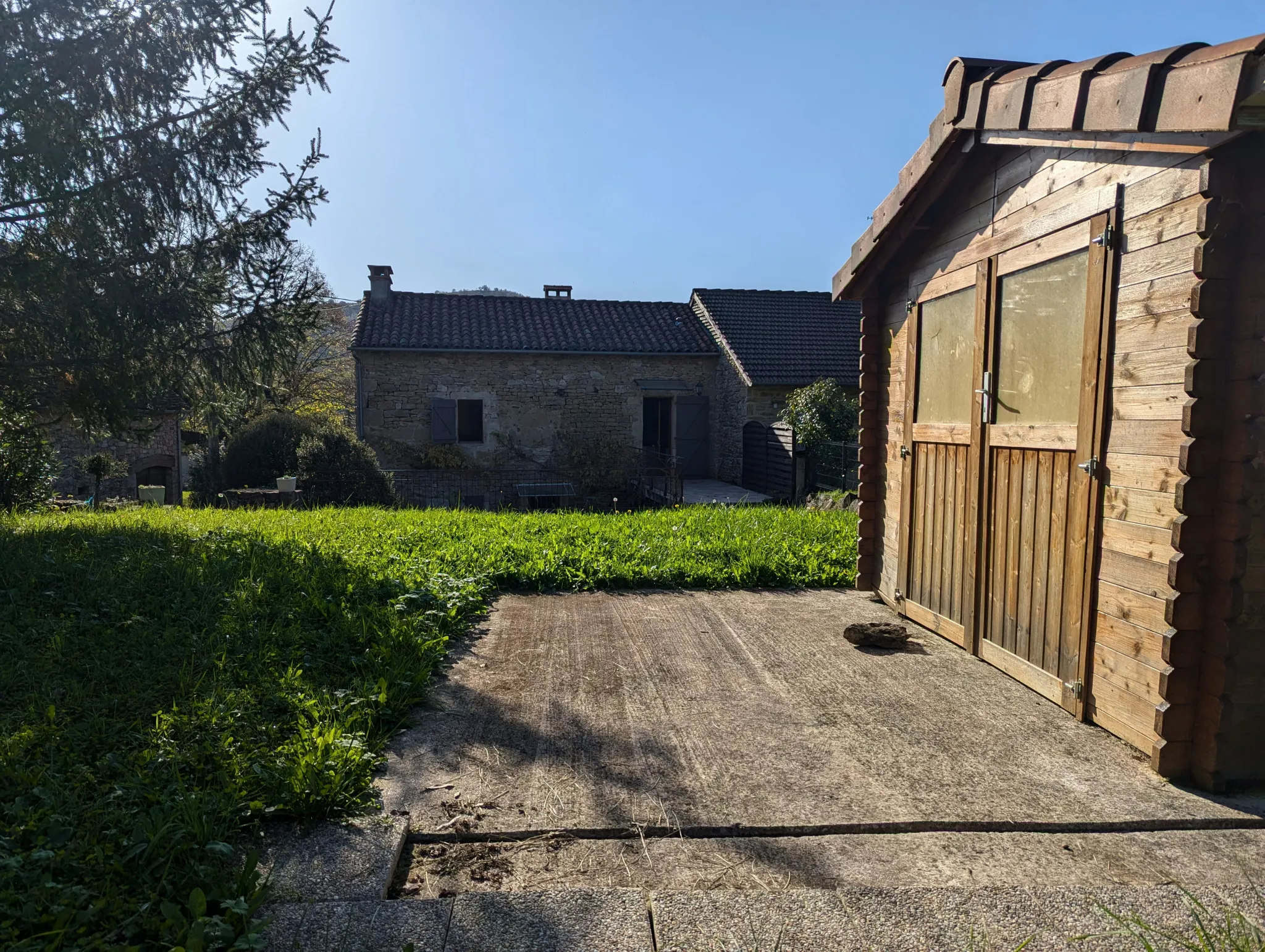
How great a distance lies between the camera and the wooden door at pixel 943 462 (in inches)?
183

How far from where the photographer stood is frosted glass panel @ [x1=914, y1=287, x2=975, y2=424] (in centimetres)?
474

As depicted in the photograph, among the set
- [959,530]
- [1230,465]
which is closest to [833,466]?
[959,530]

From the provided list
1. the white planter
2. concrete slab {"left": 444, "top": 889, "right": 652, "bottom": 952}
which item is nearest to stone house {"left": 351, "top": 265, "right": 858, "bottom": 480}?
the white planter

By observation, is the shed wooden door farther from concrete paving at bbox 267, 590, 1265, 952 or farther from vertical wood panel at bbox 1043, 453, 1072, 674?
concrete paving at bbox 267, 590, 1265, 952

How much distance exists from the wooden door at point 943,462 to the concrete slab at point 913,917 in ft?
8.39

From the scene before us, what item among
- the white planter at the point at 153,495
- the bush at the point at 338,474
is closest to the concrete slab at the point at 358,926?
the bush at the point at 338,474

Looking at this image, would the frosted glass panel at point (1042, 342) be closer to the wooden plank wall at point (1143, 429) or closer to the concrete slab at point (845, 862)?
the wooden plank wall at point (1143, 429)

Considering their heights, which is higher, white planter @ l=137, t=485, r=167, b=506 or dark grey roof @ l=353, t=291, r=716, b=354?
dark grey roof @ l=353, t=291, r=716, b=354

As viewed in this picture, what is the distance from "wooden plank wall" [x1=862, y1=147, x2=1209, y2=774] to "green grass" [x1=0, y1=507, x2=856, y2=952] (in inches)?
121

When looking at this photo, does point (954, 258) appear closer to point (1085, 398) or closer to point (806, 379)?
point (1085, 398)

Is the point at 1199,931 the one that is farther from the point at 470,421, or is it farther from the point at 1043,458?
the point at 470,421

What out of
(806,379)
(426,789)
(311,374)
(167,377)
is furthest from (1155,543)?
(311,374)

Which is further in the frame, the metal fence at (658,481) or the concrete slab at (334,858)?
the metal fence at (658,481)

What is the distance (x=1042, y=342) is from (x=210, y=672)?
14.6 ft
